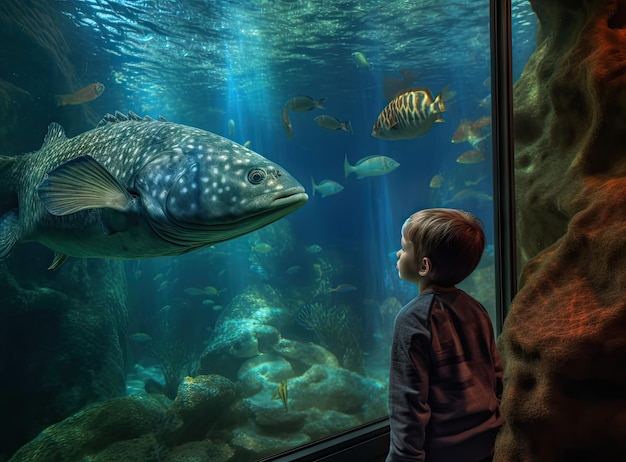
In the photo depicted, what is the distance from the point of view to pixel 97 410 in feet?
16.9

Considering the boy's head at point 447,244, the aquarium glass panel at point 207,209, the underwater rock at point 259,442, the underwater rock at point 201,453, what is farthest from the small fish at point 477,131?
the boy's head at point 447,244

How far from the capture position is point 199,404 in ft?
18.7

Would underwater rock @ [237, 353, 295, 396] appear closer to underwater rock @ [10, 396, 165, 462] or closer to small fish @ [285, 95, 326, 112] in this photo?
underwater rock @ [10, 396, 165, 462]

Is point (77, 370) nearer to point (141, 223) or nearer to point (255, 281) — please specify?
point (141, 223)

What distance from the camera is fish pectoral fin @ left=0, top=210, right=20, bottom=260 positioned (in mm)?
3467

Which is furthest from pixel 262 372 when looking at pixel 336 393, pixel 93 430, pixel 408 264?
pixel 408 264

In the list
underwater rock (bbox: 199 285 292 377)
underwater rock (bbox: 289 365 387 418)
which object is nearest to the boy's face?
underwater rock (bbox: 289 365 387 418)

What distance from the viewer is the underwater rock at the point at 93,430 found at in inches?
180

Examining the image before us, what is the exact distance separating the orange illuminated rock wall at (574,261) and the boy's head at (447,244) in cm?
79

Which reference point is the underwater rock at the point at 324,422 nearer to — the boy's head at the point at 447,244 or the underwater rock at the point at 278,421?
the underwater rock at the point at 278,421

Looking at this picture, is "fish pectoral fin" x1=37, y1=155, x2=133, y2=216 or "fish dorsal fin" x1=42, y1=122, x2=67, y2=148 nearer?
"fish pectoral fin" x1=37, y1=155, x2=133, y2=216

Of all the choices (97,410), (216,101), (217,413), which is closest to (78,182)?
(97,410)

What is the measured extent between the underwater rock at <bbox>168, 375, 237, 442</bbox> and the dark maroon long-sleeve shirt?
172 inches

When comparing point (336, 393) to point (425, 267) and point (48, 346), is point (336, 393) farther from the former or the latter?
point (425, 267)
